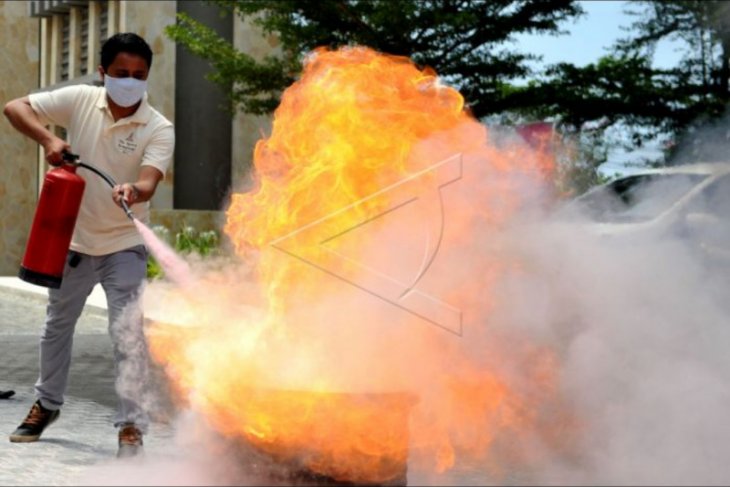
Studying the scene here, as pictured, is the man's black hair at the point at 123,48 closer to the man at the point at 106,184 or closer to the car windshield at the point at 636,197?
the man at the point at 106,184

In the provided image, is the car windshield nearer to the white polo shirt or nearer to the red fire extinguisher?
the white polo shirt

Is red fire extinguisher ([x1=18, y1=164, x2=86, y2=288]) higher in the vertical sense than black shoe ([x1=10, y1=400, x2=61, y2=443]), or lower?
higher

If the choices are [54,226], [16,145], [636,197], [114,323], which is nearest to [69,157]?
[54,226]

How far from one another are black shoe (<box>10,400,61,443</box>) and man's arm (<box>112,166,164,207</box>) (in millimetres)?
1119

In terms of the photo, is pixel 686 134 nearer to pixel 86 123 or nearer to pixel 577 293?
pixel 577 293

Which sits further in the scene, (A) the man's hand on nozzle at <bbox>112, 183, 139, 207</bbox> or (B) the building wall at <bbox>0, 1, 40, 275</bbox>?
(B) the building wall at <bbox>0, 1, 40, 275</bbox>

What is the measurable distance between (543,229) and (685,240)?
4.77 feet

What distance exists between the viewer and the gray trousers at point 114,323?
204 inches

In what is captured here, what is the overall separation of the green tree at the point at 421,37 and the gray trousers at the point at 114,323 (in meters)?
12.4

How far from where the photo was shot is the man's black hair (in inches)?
211

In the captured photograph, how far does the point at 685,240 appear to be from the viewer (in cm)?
991

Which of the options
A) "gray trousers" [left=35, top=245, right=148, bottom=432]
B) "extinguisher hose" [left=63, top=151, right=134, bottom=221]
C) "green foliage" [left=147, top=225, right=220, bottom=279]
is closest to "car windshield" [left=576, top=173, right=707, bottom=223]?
"gray trousers" [left=35, top=245, right=148, bottom=432]

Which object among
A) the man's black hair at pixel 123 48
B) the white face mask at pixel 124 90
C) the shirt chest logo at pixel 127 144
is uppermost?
the man's black hair at pixel 123 48

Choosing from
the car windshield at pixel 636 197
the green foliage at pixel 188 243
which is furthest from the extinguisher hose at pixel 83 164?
the green foliage at pixel 188 243
